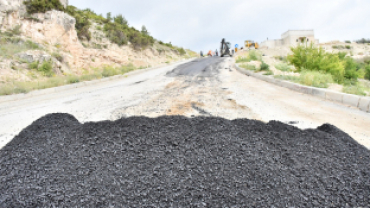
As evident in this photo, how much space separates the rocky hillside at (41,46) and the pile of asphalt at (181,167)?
11684 millimetres

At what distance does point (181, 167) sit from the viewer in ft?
7.70

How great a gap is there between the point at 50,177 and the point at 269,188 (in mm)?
2136

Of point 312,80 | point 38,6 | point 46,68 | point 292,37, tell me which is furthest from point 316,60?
point 292,37

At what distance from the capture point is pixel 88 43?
2175 cm

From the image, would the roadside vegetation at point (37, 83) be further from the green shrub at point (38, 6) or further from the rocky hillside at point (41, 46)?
the green shrub at point (38, 6)

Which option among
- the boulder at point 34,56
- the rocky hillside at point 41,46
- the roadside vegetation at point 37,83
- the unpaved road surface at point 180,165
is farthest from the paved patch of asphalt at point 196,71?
the unpaved road surface at point 180,165

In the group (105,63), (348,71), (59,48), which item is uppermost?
(59,48)

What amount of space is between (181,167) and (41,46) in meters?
17.3

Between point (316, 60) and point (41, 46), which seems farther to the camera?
point (41, 46)

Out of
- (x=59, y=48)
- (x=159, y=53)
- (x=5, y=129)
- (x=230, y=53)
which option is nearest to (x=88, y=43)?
(x=59, y=48)

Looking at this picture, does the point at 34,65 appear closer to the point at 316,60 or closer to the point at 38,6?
the point at 38,6

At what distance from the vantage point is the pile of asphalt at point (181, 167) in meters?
2.08

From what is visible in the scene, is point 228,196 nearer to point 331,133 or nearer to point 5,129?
point 331,133

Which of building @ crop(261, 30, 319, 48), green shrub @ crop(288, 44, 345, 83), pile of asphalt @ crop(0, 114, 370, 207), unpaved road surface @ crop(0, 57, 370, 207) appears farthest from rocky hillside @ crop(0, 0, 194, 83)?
building @ crop(261, 30, 319, 48)
